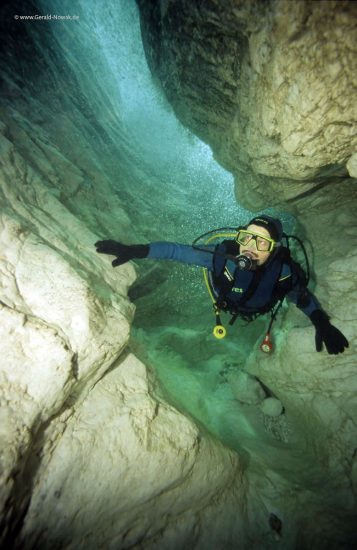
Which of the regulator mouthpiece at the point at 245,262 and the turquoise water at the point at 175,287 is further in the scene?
the turquoise water at the point at 175,287

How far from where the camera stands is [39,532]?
2.01m

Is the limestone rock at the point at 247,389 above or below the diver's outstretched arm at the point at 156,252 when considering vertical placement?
below

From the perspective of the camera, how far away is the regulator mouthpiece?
11.6 ft

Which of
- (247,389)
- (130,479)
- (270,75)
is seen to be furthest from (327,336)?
(270,75)

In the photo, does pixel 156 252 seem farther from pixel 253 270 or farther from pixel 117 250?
pixel 253 270

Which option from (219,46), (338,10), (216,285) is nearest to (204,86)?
(219,46)

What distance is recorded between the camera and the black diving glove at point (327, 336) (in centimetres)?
338

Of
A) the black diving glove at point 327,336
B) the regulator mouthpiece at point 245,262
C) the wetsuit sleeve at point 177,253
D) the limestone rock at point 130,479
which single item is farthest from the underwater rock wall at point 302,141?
the wetsuit sleeve at point 177,253

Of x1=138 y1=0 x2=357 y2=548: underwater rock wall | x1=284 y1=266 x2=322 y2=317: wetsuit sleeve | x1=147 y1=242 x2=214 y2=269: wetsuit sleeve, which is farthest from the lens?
x1=147 y1=242 x2=214 y2=269: wetsuit sleeve

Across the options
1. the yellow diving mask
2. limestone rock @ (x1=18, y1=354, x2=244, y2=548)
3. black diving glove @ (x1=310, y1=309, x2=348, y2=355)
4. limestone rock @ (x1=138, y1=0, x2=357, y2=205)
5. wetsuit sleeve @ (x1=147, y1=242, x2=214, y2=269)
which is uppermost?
limestone rock @ (x1=138, y1=0, x2=357, y2=205)

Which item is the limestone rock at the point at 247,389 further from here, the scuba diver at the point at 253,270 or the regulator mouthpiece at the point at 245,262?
the regulator mouthpiece at the point at 245,262

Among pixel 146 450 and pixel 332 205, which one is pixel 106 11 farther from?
pixel 146 450

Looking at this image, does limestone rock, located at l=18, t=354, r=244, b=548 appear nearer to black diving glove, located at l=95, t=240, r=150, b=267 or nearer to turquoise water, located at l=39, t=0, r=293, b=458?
turquoise water, located at l=39, t=0, r=293, b=458

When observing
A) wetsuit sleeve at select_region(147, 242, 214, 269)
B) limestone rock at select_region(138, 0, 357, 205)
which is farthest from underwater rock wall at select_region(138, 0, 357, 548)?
wetsuit sleeve at select_region(147, 242, 214, 269)
